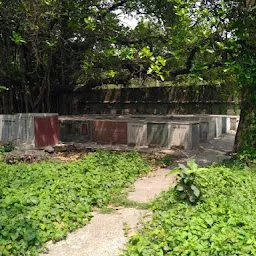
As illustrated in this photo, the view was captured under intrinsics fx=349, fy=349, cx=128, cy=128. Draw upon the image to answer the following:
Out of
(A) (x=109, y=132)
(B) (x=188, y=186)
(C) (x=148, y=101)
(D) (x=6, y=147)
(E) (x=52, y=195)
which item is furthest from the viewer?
(C) (x=148, y=101)

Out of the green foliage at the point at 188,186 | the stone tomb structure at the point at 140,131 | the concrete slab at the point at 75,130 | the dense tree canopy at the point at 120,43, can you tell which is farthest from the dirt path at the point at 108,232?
the concrete slab at the point at 75,130

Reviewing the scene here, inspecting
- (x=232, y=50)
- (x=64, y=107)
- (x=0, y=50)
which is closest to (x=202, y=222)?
(x=232, y=50)

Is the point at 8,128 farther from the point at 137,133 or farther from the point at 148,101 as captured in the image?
the point at 148,101

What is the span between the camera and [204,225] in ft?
13.0

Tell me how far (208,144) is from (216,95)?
16.8ft

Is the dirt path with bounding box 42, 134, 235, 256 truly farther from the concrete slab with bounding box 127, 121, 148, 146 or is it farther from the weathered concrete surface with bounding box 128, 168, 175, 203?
the concrete slab with bounding box 127, 121, 148, 146

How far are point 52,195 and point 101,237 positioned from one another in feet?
4.06

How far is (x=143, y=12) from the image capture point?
12266 mm

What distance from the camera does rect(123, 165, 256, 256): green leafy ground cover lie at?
351 centimetres

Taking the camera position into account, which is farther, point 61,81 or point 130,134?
point 61,81

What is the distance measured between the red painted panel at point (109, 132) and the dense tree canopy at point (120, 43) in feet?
6.09

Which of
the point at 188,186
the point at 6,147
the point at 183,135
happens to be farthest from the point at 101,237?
the point at 183,135

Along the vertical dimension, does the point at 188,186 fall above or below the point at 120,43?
below

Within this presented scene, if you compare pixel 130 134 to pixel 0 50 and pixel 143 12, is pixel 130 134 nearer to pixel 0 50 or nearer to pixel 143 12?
pixel 143 12
